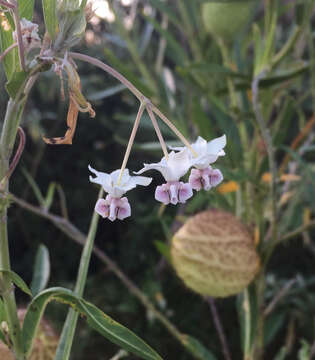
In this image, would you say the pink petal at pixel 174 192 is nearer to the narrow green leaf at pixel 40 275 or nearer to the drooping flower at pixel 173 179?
the drooping flower at pixel 173 179

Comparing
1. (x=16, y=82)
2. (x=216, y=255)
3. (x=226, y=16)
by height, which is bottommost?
(x=216, y=255)

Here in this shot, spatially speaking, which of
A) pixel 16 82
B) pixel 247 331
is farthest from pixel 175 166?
pixel 247 331

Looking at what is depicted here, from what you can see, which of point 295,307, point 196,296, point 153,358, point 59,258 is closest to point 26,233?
point 59,258

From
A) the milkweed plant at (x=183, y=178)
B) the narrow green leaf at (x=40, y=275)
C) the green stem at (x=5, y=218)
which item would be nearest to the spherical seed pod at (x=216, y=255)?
the milkweed plant at (x=183, y=178)

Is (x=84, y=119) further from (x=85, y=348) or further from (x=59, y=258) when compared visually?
(x=85, y=348)

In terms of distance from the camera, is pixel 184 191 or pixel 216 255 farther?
pixel 216 255

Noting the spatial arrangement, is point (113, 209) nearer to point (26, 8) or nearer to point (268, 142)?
point (26, 8)

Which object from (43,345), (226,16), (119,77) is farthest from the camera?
(226,16)
